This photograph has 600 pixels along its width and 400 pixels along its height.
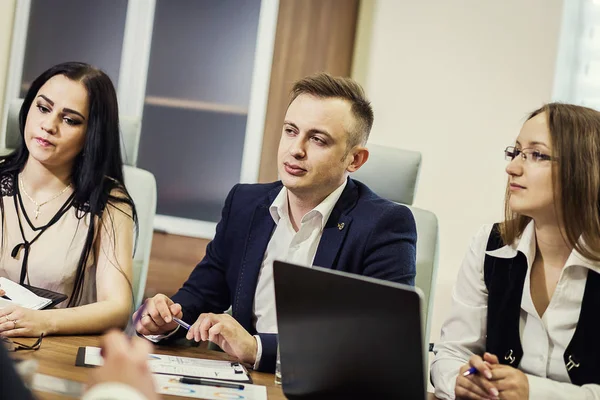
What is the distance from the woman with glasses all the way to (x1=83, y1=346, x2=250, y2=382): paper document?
0.51 meters

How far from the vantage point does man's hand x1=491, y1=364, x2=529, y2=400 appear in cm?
160

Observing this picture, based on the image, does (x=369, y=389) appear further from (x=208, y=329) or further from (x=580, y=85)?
(x=580, y=85)

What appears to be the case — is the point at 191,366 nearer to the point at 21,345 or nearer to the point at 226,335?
the point at 226,335

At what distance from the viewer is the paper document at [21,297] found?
1863 mm

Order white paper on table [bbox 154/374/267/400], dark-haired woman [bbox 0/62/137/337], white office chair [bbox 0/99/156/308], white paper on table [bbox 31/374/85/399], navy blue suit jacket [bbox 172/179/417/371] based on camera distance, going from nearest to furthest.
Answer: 1. white paper on table [bbox 31/374/85/399]
2. white paper on table [bbox 154/374/267/400]
3. navy blue suit jacket [bbox 172/179/417/371]
4. dark-haired woman [bbox 0/62/137/337]
5. white office chair [bbox 0/99/156/308]

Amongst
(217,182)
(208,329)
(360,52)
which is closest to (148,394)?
(208,329)

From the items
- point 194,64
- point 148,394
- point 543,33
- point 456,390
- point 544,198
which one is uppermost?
point 543,33

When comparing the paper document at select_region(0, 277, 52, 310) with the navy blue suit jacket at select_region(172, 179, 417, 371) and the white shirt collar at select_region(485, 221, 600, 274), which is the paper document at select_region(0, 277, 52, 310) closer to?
the navy blue suit jacket at select_region(172, 179, 417, 371)

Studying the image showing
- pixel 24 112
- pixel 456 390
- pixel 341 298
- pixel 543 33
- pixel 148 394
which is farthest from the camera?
pixel 543 33

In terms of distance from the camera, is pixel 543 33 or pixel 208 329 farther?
pixel 543 33

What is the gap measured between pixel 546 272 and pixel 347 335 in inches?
33.0

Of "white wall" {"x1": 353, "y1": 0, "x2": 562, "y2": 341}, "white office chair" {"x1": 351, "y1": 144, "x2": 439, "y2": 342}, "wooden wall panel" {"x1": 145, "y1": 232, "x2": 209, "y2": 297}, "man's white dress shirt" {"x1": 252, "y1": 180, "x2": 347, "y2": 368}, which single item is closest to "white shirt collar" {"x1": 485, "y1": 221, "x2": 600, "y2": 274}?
"man's white dress shirt" {"x1": 252, "y1": 180, "x2": 347, "y2": 368}

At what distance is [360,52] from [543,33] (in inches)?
35.2

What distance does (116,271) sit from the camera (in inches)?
89.0
